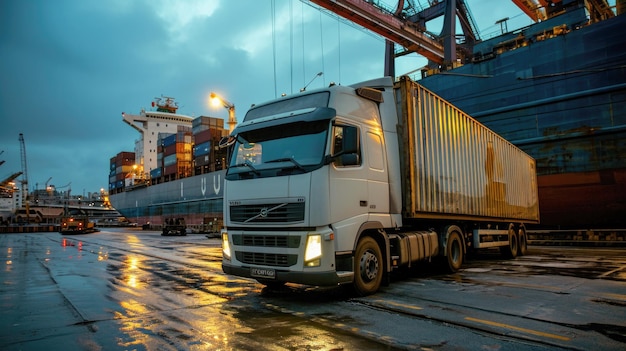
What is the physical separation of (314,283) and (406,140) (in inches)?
134

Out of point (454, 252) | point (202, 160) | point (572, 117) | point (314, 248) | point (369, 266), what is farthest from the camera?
point (202, 160)

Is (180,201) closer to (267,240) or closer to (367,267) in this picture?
(267,240)

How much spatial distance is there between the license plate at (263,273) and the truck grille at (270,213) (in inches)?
30.4

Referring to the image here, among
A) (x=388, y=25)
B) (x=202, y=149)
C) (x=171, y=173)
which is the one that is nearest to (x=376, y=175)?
(x=388, y=25)

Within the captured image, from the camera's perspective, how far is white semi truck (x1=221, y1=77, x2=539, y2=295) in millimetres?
5633

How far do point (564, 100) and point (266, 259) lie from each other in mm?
20470

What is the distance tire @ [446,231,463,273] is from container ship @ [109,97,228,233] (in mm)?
25404

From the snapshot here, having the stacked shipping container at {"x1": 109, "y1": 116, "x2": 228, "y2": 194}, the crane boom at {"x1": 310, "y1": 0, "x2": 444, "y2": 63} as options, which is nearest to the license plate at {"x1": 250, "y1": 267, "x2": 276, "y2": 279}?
the crane boom at {"x1": 310, "y1": 0, "x2": 444, "y2": 63}

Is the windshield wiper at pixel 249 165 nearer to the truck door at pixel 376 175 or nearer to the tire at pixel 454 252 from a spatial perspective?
the truck door at pixel 376 175

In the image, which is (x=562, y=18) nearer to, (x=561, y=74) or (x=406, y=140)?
(x=561, y=74)

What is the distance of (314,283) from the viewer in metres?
5.53

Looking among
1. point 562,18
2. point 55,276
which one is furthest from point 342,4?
point 55,276

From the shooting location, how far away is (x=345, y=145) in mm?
5785

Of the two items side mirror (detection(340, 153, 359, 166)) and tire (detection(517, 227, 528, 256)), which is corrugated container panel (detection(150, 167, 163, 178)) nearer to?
tire (detection(517, 227, 528, 256))
